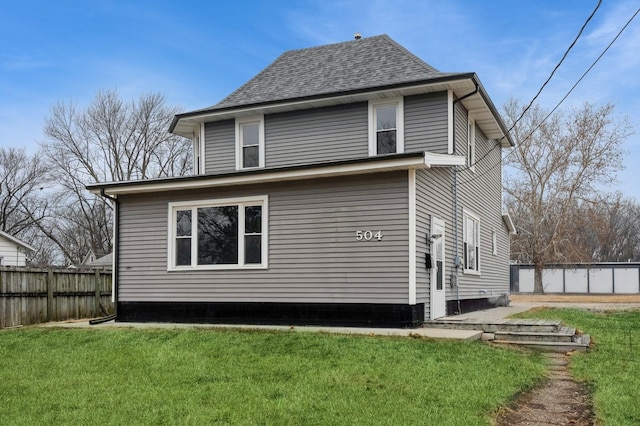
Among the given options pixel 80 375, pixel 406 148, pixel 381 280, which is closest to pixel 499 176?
pixel 406 148

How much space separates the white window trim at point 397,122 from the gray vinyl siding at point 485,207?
4.62 ft

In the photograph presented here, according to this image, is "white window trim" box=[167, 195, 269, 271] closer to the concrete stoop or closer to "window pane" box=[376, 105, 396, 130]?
"window pane" box=[376, 105, 396, 130]

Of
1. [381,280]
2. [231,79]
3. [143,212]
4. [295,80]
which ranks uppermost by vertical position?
[231,79]

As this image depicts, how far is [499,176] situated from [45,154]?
29069mm

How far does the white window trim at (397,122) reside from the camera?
13469 millimetres

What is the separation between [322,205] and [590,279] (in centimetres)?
3568

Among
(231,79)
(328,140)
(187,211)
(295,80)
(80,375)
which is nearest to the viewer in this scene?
(80,375)

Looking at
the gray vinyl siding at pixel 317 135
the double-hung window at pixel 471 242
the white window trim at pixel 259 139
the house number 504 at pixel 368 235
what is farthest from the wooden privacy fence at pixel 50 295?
the double-hung window at pixel 471 242

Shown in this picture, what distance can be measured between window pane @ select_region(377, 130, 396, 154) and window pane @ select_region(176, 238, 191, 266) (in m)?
4.62

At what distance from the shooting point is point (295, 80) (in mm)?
15797

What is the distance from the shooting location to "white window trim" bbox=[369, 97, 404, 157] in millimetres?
13469

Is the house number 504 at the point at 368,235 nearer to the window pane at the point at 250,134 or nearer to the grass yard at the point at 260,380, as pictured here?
the grass yard at the point at 260,380

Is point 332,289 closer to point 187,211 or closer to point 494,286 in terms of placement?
point 187,211

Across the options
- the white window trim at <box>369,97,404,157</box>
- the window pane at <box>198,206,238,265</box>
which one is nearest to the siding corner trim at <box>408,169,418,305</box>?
the white window trim at <box>369,97,404,157</box>
